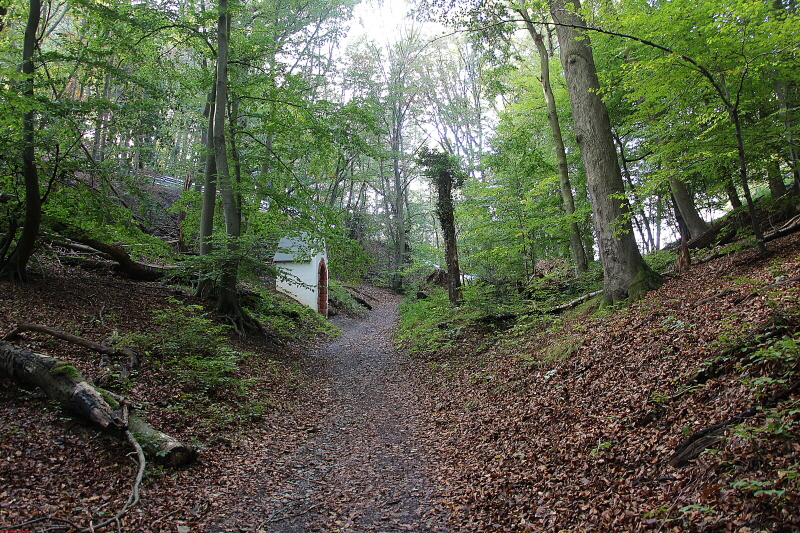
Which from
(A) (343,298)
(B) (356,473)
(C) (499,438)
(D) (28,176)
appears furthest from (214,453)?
(A) (343,298)

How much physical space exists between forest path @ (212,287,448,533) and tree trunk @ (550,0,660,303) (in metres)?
4.12

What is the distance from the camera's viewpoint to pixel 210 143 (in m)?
12.2

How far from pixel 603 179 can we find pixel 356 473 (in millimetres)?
6216

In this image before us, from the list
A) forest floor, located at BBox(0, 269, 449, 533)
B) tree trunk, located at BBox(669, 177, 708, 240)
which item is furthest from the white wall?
tree trunk, located at BBox(669, 177, 708, 240)

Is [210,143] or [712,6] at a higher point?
[210,143]

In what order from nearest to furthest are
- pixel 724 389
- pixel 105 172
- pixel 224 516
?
pixel 724 389 → pixel 224 516 → pixel 105 172

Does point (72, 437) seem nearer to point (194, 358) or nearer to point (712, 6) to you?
point (194, 358)

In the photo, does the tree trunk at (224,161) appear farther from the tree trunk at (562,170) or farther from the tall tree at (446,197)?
the tree trunk at (562,170)

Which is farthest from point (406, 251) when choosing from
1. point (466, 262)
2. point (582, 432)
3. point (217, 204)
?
point (582, 432)

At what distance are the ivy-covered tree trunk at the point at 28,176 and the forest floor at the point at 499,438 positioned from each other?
62 cm

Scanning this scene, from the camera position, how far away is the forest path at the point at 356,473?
13.1 ft

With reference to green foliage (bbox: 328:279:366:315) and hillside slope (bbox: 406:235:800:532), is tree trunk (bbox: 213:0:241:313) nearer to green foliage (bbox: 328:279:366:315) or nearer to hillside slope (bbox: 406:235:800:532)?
hillside slope (bbox: 406:235:800:532)

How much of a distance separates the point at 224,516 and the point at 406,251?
1182 inches

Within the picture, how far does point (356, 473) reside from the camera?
507cm
